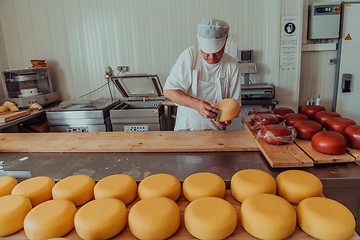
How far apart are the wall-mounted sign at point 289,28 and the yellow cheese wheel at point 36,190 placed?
338cm

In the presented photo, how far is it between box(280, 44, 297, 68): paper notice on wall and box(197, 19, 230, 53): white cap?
2.04 meters

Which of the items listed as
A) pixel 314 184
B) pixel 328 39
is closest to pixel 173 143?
pixel 314 184

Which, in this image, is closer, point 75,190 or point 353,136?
point 75,190

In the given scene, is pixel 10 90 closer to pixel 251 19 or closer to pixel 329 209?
pixel 251 19

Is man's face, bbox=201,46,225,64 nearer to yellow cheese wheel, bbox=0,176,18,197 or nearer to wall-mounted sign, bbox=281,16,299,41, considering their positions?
yellow cheese wheel, bbox=0,176,18,197

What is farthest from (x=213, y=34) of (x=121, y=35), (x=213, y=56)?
(x=121, y=35)

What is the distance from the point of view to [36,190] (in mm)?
1035

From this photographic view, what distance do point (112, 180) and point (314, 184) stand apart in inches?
35.0

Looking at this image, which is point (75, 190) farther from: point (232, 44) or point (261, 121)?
point (232, 44)

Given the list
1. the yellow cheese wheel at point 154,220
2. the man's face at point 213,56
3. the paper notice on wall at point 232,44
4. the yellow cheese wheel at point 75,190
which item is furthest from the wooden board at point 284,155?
the paper notice on wall at point 232,44

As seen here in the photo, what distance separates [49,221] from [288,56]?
3479mm

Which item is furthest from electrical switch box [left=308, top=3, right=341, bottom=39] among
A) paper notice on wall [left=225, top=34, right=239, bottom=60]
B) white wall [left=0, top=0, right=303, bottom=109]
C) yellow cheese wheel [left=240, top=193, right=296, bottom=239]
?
yellow cheese wheel [left=240, top=193, right=296, bottom=239]

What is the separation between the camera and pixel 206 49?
1.71 metres

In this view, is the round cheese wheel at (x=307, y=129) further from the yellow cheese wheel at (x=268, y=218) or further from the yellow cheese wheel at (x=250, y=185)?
the yellow cheese wheel at (x=268, y=218)
